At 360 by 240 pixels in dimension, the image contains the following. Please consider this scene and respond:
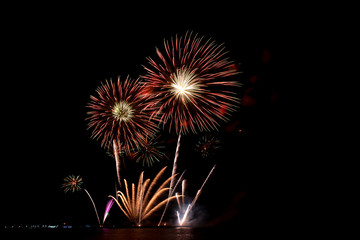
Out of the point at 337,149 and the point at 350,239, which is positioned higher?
the point at 337,149

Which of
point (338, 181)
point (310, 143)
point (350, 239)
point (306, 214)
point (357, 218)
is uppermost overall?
point (310, 143)

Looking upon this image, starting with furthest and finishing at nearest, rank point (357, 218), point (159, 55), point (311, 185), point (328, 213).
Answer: point (311, 185)
point (328, 213)
point (357, 218)
point (159, 55)

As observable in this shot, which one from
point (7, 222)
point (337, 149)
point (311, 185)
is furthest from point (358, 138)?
point (7, 222)

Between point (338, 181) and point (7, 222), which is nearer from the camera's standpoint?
point (338, 181)

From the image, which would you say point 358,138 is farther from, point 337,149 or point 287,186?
point 287,186

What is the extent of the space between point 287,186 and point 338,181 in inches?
376

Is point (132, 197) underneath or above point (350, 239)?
above

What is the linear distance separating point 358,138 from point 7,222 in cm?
6021

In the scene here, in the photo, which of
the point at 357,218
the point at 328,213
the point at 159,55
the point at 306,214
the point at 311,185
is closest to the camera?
the point at 159,55

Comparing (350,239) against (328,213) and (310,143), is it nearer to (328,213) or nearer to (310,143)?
(328,213)

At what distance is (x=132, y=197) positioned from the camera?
1309 inches

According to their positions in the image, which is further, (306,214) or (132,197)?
(306,214)

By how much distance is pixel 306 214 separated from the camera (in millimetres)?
41031

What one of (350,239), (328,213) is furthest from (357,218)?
(350,239)
